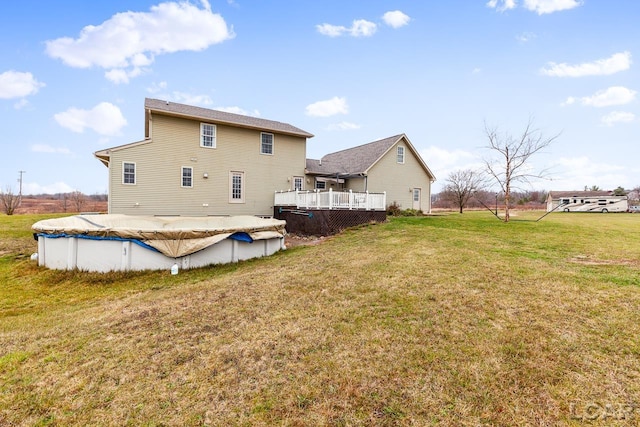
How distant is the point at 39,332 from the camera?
3988mm

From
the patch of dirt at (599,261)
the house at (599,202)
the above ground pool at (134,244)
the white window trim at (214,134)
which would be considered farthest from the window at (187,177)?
the house at (599,202)

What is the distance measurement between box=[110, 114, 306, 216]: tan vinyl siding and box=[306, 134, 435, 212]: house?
247cm

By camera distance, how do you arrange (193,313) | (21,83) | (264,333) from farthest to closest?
(21,83) < (193,313) < (264,333)

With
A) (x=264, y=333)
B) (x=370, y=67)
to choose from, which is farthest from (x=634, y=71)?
(x=264, y=333)

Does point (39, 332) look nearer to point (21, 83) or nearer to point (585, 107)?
point (21, 83)

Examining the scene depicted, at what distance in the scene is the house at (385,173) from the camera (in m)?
18.6

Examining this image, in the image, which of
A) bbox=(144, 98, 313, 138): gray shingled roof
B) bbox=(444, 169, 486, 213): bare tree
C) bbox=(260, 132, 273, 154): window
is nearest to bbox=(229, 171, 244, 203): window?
bbox=(260, 132, 273, 154): window

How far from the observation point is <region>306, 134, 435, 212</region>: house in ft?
61.0

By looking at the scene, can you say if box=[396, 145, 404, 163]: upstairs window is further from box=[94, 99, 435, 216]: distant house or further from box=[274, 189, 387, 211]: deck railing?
box=[274, 189, 387, 211]: deck railing

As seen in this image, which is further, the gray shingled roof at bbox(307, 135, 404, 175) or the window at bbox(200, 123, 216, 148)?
the gray shingled roof at bbox(307, 135, 404, 175)

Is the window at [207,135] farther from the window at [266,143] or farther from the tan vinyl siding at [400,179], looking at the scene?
the tan vinyl siding at [400,179]

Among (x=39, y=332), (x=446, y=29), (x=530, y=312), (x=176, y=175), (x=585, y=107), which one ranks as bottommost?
(x=39, y=332)

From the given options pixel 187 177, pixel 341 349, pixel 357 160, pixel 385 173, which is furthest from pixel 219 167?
pixel 341 349

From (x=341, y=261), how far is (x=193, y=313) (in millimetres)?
3825
